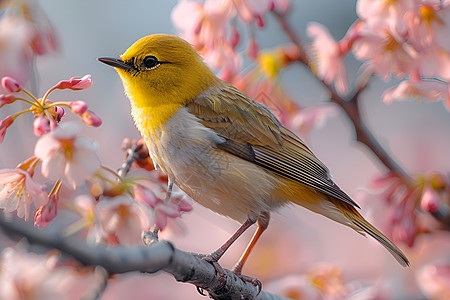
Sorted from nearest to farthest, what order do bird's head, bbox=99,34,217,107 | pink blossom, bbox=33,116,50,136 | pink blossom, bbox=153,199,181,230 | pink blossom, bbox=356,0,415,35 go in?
pink blossom, bbox=33,116,50,136
pink blossom, bbox=153,199,181,230
pink blossom, bbox=356,0,415,35
bird's head, bbox=99,34,217,107

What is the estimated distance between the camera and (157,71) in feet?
7.98

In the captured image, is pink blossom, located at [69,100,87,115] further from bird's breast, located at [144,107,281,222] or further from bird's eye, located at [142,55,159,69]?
bird's eye, located at [142,55,159,69]

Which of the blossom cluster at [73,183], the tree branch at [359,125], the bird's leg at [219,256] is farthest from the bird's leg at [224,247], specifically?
the tree branch at [359,125]

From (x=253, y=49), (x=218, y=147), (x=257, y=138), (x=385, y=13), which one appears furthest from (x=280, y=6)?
(x=218, y=147)

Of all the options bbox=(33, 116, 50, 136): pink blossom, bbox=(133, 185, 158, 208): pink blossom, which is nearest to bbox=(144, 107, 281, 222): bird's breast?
bbox=(133, 185, 158, 208): pink blossom

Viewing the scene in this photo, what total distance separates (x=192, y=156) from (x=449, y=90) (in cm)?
112

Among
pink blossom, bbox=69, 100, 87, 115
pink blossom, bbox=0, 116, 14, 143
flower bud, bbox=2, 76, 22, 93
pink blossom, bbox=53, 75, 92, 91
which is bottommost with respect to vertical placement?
pink blossom, bbox=0, 116, 14, 143

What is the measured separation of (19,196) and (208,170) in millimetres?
794

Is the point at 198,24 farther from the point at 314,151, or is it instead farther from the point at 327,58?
the point at 314,151

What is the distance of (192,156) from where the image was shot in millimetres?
2189

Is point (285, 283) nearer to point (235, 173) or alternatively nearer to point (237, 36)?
point (235, 173)

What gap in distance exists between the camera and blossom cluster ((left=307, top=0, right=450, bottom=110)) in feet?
7.29

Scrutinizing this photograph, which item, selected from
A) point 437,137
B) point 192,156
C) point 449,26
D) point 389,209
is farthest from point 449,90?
point 437,137

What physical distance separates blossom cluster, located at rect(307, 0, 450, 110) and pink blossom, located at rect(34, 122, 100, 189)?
1.29 metres
